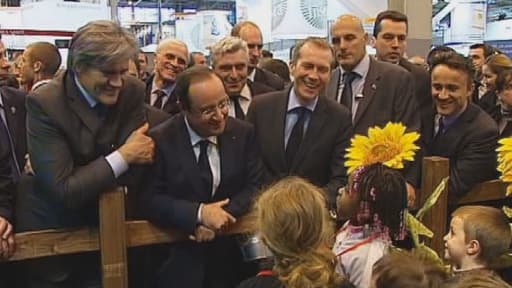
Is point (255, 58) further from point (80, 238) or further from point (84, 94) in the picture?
point (80, 238)

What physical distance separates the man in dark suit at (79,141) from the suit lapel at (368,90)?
1194 mm

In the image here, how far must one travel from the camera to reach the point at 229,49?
10.8ft

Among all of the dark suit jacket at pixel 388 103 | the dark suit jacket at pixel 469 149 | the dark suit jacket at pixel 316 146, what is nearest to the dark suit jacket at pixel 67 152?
the dark suit jacket at pixel 316 146

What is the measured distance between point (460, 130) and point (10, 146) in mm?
1772

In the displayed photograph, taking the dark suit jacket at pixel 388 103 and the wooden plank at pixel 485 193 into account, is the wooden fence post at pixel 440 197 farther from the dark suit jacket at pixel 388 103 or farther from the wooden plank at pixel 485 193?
the dark suit jacket at pixel 388 103


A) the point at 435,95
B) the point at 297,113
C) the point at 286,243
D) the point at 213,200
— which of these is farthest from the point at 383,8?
the point at 286,243

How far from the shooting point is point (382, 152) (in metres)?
2.16

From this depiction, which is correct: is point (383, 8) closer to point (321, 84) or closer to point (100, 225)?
point (321, 84)

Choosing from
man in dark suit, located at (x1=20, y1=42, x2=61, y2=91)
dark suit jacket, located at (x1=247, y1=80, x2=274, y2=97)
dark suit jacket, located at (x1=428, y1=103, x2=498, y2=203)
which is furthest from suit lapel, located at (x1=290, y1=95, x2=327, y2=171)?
man in dark suit, located at (x1=20, y1=42, x2=61, y2=91)

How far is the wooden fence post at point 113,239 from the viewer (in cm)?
202

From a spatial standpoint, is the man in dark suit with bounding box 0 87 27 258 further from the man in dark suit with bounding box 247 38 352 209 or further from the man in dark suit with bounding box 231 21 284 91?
the man in dark suit with bounding box 231 21 284 91

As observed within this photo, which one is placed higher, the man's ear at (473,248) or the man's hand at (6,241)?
the man's hand at (6,241)

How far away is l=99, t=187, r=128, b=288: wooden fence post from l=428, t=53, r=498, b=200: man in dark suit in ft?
4.37

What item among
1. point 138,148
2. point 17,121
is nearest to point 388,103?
point 138,148
